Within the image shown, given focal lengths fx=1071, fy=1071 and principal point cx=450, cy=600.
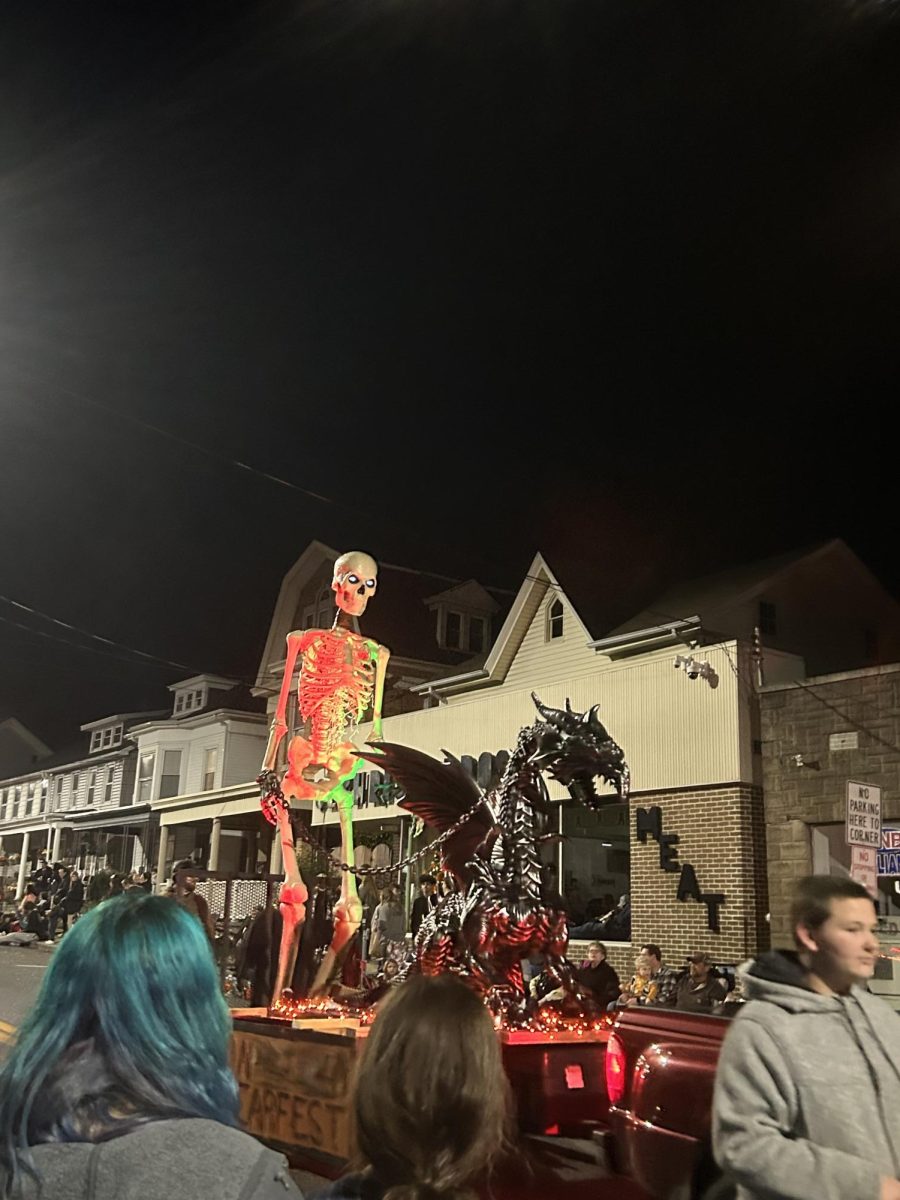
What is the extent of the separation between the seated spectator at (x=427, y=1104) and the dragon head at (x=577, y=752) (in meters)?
5.38

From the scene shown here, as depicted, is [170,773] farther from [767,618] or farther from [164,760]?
[767,618]

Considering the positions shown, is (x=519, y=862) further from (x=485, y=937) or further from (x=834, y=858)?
(x=834, y=858)

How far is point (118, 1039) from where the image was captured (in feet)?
5.61

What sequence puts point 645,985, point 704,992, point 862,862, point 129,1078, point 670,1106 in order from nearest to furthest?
point 129,1078 → point 670,1106 → point 862,862 → point 704,992 → point 645,985

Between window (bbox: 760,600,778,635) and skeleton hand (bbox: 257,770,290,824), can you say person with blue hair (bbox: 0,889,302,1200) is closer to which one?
skeleton hand (bbox: 257,770,290,824)

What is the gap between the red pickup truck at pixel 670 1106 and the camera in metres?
4.19

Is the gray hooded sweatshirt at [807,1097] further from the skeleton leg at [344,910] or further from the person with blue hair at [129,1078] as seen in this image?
the skeleton leg at [344,910]

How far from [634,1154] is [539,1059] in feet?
6.65

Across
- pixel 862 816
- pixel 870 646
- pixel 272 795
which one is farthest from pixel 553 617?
pixel 862 816

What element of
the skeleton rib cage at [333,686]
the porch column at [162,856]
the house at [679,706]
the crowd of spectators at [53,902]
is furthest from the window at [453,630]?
the skeleton rib cage at [333,686]

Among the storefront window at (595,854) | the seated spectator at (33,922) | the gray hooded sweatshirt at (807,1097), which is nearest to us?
the gray hooded sweatshirt at (807,1097)

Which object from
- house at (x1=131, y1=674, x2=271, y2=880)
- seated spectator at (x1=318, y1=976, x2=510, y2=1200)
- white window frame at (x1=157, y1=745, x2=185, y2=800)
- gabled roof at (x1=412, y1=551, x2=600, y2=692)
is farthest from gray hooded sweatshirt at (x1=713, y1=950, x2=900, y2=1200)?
white window frame at (x1=157, y1=745, x2=185, y2=800)

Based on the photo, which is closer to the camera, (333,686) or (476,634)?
(333,686)

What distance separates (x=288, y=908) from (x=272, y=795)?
0.95 metres
